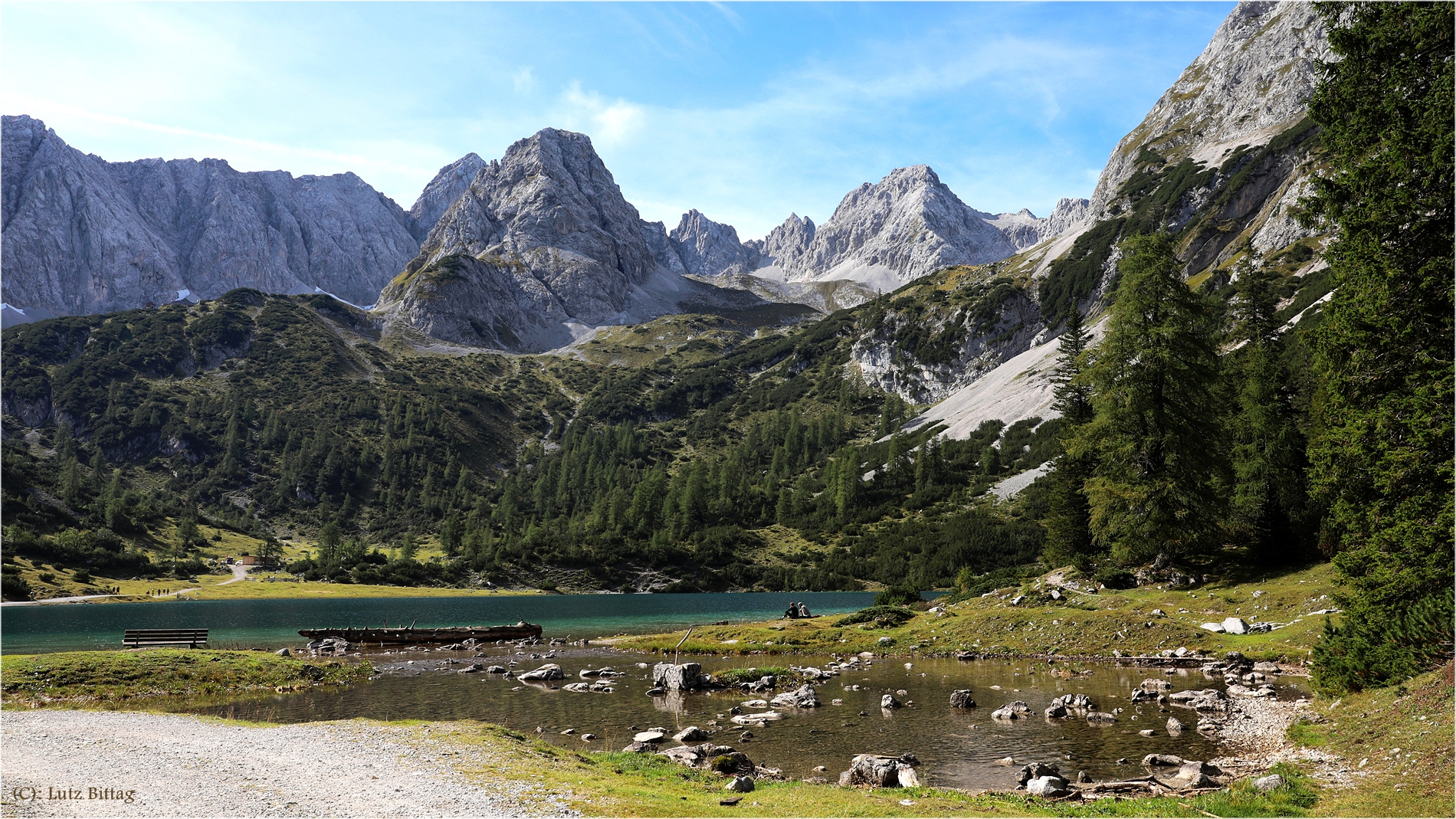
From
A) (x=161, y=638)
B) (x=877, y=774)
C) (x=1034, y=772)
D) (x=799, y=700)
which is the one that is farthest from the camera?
(x=161, y=638)

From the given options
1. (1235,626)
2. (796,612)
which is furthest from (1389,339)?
(796,612)

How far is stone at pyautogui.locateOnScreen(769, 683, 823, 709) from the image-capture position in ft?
92.4

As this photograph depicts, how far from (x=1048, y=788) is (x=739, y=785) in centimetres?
658

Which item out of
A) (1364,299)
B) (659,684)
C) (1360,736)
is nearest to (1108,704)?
(1360,736)

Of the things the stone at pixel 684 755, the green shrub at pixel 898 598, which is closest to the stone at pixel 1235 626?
the green shrub at pixel 898 598

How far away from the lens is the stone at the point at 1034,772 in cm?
1678

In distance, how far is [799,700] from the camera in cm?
2864

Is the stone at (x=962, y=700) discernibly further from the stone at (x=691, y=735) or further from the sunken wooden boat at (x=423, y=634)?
the sunken wooden boat at (x=423, y=634)

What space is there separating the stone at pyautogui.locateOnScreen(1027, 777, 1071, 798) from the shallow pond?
4.11 feet

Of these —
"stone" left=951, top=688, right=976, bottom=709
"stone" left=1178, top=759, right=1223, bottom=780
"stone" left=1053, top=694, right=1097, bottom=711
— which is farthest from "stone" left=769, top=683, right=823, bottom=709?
"stone" left=1178, top=759, right=1223, bottom=780

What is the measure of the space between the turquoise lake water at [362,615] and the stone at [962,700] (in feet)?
130

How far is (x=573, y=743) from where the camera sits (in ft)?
74.6

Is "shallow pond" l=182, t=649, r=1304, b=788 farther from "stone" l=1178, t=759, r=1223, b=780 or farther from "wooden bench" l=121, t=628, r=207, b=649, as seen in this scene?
"wooden bench" l=121, t=628, r=207, b=649

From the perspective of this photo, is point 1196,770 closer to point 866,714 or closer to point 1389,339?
point 866,714
